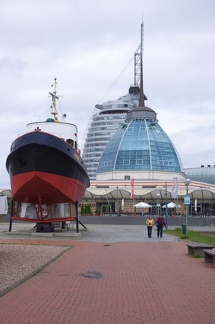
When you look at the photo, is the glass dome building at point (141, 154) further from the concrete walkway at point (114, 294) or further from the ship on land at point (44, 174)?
the concrete walkway at point (114, 294)

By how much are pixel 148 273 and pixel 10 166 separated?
19.5m

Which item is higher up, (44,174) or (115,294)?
(44,174)

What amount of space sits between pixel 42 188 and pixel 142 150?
7798 centimetres

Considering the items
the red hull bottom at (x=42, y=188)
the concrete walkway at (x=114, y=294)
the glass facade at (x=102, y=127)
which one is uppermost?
the glass facade at (x=102, y=127)

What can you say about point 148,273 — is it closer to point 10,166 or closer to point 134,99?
point 10,166

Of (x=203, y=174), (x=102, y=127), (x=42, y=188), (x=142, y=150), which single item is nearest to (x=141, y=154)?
(x=142, y=150)

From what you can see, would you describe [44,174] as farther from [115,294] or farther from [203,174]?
[203,174]

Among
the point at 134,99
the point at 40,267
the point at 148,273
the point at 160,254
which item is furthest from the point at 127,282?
the point at 134,99

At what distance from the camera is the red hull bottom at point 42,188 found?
28.2 meters

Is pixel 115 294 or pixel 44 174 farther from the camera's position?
pixel 44 174

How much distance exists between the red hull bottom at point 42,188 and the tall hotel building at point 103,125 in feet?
407

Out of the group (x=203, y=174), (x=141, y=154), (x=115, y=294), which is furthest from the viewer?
(x=203, y=174)

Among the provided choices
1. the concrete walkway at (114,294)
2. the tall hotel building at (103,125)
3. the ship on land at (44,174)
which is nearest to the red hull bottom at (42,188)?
Result: the ship on land at (44,174)

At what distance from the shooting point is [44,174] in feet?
92.1
